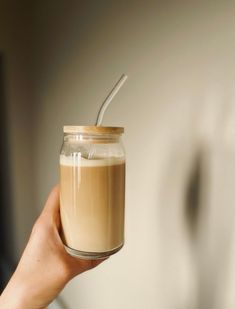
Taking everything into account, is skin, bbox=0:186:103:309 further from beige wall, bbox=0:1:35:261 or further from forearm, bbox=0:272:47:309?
beige wall, bbox=0:1:35:261

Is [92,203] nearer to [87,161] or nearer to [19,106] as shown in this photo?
[87,161]

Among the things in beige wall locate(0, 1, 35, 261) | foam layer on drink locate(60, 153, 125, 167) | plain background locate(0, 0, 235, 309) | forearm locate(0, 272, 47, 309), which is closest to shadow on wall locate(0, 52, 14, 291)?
beige wall locate(0, 1, 35, 261)

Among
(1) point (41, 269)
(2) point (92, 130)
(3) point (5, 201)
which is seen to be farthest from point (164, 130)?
(3) point (5, 201)

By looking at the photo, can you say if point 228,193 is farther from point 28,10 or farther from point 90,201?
point 28,10

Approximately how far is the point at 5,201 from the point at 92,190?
149 cm

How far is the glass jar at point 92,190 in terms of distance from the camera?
43 cm

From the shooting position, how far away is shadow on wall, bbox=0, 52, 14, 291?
1.63m

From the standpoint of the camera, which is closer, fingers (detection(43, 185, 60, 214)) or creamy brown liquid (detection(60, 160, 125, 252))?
creamy brown liquid (detection(60, 160, 125, 252))

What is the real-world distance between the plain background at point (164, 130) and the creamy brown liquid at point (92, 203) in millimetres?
148

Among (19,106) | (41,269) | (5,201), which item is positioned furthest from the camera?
(5,201)

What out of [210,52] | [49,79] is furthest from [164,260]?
[49,79]

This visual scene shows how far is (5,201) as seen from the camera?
1.75 meters

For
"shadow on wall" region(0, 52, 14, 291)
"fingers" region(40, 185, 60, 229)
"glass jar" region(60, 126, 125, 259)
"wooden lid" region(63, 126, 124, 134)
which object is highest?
"wooden lid" region(63, 126, 124, 134)

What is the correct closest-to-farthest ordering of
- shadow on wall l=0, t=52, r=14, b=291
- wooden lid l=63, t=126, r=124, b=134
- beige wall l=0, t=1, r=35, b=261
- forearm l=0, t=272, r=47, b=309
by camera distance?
wooden lid l=63, t=126, r=124, b=134 < forearm l=0, t=272, r=47, b=309 < beige wall l=0, t=1, r=35, b=261 < shadow on wall l=0, t=52, r=14, b=291
